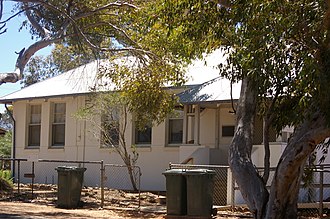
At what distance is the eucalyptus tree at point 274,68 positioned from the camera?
10078mm

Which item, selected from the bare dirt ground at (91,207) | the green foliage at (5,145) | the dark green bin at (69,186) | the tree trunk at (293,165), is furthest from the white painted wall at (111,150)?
the green foliage at (5,145)

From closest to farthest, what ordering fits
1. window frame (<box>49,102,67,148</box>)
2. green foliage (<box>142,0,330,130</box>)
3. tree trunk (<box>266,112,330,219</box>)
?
green foliage (<box>142,0,330,130</box>), tree trunk (<box>266,112,330,219</box>), window frame (<box>49,102,67,148</box>)

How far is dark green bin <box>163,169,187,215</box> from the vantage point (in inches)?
612

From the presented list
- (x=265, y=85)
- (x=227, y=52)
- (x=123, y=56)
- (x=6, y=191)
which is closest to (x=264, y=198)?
(x=265, y=85)

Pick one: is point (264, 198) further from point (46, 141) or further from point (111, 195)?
point (46, 141)

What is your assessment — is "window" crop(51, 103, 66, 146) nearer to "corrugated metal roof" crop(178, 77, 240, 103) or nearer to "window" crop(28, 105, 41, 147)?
"window" crop(28, 105, 41, 147)

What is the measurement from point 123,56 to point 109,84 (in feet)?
9.10

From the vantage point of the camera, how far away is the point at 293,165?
10383 mm

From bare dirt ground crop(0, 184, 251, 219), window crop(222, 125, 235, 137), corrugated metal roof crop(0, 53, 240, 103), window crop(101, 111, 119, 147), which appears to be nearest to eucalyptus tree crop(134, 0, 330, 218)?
bare dirt ground crop(0, 184, 251, 219)

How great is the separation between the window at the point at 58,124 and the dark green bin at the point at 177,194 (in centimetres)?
1279

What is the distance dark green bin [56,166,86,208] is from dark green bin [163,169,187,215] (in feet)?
11.8

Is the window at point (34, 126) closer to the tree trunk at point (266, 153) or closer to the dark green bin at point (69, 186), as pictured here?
the dark green bin at point (69, 186)

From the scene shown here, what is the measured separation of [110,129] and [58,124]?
4609 mm

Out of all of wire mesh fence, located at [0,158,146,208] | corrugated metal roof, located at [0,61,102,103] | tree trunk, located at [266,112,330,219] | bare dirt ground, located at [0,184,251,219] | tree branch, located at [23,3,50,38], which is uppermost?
tree branch, located at [23,3,50,38]
